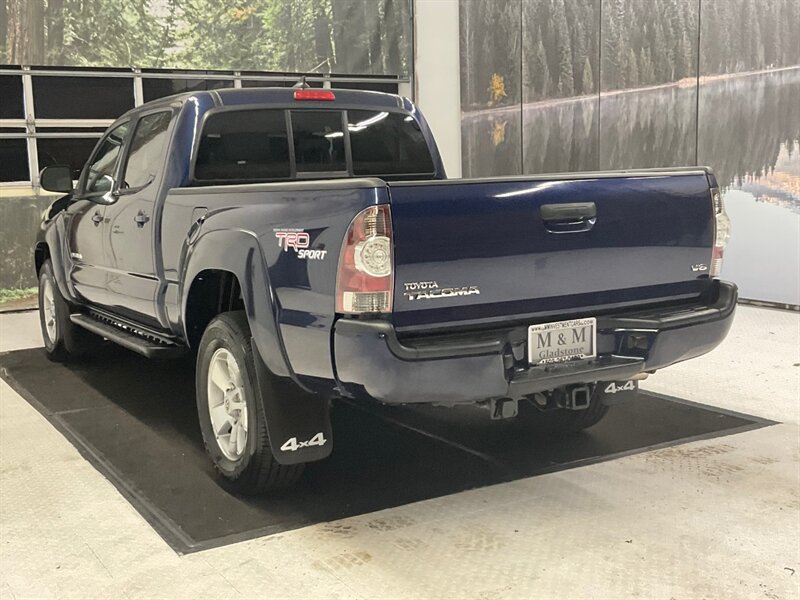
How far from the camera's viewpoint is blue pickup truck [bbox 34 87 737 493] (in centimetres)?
262

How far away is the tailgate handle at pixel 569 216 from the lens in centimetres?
286

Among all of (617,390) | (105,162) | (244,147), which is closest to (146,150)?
(244,147)

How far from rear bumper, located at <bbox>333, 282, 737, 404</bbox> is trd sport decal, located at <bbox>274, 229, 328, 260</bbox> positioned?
0.24 m

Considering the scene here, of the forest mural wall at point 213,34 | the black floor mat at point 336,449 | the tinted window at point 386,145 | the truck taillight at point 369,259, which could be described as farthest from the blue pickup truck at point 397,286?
the forest mural wall at point 213,34

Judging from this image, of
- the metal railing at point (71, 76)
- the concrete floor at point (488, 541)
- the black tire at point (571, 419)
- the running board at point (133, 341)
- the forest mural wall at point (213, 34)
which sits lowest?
the concrete floor at point (488, 541)

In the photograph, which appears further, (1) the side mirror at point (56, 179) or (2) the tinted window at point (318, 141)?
(1) the side mirror at point (56, 179)

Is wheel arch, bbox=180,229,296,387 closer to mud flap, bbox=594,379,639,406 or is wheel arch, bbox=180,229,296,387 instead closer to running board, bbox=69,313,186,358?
running board, bbox=69,313,186,358

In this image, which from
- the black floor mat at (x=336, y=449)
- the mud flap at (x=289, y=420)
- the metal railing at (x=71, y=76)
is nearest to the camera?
the mud flap at (x=289, y=420)

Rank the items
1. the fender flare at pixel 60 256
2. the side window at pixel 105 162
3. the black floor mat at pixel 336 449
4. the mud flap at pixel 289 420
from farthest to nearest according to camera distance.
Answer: the fender flare at pixel 60 256 → the side window at pixel 105 162 → the black floor mat at pixel 336 449 → the mud flap at pixel 289 420

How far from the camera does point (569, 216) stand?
290 cm

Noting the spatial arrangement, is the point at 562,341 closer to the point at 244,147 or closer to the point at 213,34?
the point at 244,147

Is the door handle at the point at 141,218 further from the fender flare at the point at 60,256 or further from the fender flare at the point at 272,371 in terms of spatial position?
the fender flare at the point at 60,256

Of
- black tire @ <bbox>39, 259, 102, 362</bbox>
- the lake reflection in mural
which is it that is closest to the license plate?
black tire @ <bbox>39, 259, 102, 362</bbox>

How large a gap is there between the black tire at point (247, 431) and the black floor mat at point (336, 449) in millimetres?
87
